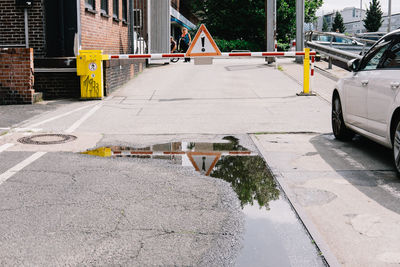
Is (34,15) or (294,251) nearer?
(294,251)

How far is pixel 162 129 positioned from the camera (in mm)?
10109

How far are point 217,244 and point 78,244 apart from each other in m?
1.03

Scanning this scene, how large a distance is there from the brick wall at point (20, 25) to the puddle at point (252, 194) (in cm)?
779

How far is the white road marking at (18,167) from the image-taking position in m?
6.34

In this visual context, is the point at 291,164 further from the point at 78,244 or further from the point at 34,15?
the point at 34,15

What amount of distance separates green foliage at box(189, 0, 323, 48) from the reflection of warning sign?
1470 inches

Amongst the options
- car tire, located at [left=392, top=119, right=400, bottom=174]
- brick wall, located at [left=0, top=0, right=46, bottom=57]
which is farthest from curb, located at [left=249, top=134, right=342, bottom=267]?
A: brick wall, located at [left=0, top=0, right=46, bottom=57]

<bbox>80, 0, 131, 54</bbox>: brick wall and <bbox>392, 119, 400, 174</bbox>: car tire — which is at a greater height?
<bbox>80, 0, 131, 54</bbox>: brick wall

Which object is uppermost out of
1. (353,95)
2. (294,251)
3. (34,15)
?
(34,15)

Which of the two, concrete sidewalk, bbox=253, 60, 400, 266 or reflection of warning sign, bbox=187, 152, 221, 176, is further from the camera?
reflection of warning sign, bbox=187, 152, 221, 176

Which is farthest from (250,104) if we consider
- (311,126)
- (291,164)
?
(291,164)

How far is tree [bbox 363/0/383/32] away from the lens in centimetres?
8462

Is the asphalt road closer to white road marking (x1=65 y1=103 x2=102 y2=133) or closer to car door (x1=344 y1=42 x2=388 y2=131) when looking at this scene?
white road marking (x1=65 y1=103 x2=102 y2=133)

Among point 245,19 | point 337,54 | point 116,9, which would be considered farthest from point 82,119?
point 245,19
